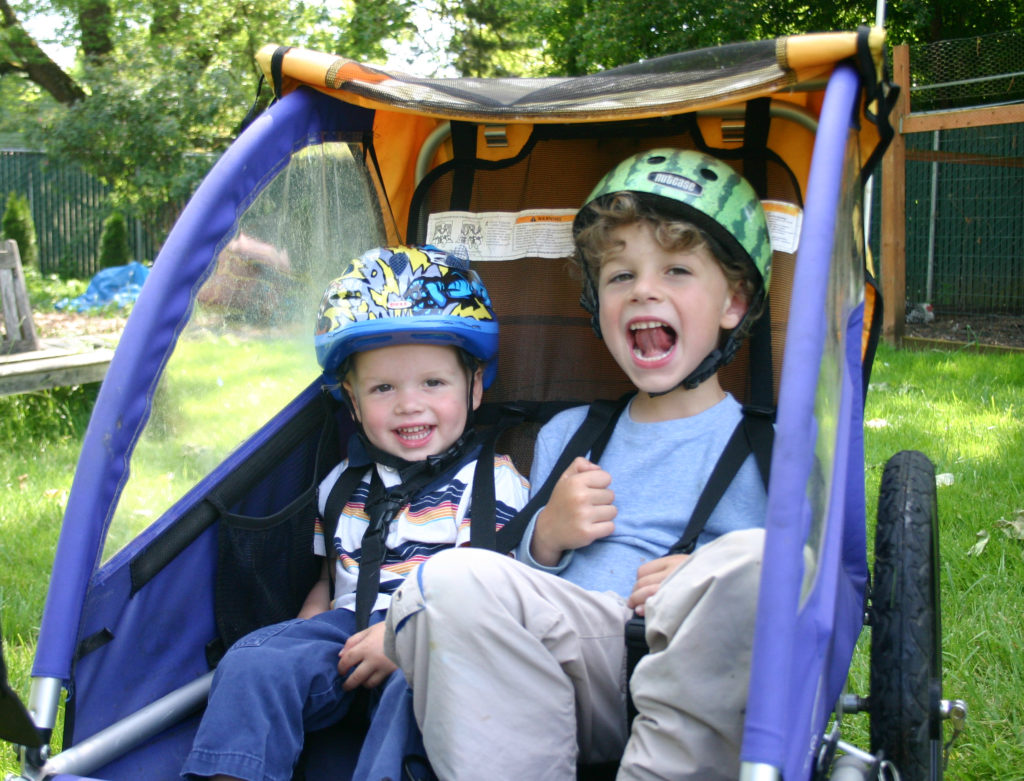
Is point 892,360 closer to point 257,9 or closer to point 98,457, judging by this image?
point 98,457

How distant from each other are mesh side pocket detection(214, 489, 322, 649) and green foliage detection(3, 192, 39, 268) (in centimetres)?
1541

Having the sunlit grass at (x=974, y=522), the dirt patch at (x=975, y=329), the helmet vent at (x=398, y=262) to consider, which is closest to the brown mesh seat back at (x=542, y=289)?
the helmet vent at (x=398, y=262)

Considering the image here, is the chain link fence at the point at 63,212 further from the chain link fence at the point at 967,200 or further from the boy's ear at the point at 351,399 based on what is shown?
the boy's ear at the point at 351,399

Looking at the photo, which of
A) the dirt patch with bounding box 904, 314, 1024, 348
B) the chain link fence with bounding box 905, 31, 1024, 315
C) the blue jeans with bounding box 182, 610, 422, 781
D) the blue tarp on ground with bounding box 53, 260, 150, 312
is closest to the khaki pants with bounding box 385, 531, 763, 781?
the blue jeans with bounding box 182, 610, 422, 781

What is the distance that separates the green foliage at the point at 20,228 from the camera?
16.0 m

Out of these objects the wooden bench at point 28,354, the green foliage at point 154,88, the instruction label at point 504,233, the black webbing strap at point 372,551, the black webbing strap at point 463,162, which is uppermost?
the green foliage at point 154,88

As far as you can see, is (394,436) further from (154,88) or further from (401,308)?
(154,88)

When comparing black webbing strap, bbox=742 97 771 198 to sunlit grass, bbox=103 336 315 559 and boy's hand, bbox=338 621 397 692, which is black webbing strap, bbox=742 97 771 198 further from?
boy's hand, bbox=338 621 397 692

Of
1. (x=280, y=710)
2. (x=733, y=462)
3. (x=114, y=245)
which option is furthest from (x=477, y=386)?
(x=114, y=245)

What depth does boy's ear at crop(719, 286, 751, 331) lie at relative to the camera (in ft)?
7.13

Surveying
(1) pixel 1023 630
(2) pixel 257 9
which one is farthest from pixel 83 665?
Result: (2) pixel 257 9

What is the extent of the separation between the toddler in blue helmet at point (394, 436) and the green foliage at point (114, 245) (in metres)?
15.1

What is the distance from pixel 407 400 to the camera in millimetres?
2279

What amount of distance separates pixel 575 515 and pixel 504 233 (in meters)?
0.94
